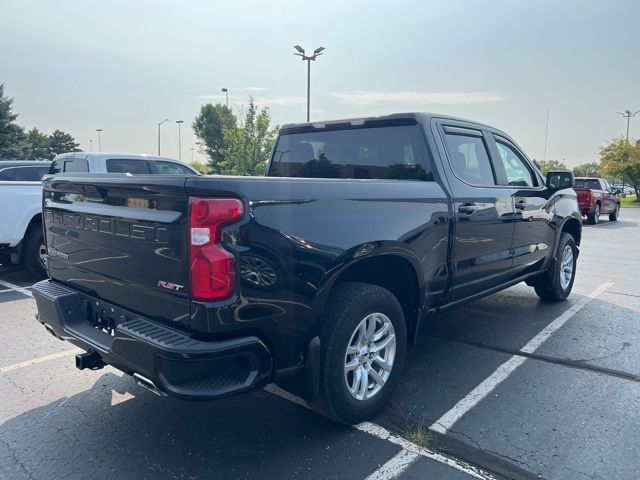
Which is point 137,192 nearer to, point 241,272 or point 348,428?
point 241,272

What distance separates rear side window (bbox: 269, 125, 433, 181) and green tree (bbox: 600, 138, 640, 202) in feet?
137

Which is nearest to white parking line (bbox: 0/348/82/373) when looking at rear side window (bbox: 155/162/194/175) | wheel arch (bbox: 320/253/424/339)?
wheel arch (bbox: 320/253/424/339)

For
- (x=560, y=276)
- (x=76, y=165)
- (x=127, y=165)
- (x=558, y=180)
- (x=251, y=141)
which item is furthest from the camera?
(x=251, y=141)

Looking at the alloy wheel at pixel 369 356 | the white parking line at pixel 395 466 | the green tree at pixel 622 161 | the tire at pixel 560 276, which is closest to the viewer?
the white parking line at pixel 395 466

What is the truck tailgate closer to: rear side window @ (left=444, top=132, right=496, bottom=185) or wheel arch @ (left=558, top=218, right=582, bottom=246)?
rear side window @ (left=444, top=132, right=496, bottom=185)

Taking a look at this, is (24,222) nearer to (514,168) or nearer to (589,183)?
(514,168)

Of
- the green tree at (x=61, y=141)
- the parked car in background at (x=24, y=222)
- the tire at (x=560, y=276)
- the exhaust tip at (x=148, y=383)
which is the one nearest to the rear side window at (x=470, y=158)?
the tire at (x=560, y=276)

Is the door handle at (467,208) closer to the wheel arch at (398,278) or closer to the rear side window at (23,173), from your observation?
the wheel arch at (398,278)

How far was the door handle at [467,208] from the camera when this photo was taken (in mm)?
3883

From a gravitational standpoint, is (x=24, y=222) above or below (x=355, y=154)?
below

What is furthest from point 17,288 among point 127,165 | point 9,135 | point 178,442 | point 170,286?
point 9,135

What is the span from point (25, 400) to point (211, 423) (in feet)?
4.61

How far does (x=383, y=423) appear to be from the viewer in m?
3.20

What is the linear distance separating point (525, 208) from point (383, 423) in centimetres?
276
